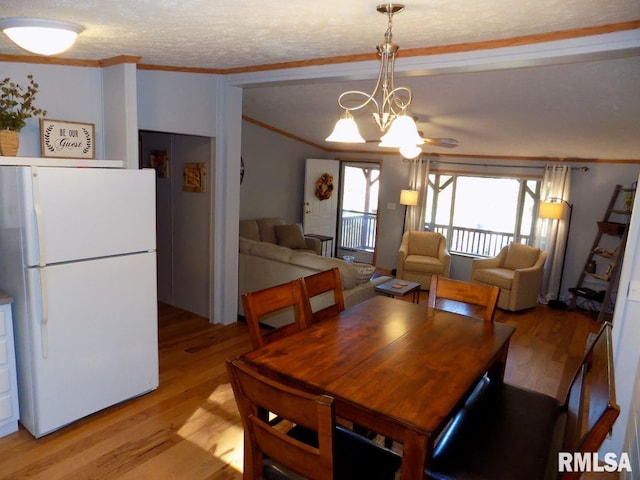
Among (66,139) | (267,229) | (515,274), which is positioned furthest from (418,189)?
(66,139)

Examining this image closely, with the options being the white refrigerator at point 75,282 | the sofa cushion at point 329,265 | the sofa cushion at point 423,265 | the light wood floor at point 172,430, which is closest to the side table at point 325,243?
the sofa cushion at point 423,265

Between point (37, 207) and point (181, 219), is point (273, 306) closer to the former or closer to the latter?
point (37, 207)

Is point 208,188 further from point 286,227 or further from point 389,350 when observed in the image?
point 389,350

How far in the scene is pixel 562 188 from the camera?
6043 millimetres

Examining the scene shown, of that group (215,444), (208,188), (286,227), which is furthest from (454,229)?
(215,444)

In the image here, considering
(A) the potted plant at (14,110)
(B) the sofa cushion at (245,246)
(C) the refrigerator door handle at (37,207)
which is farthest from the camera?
(B) the sofa cushion at (245,246)

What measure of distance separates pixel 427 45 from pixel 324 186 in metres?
4.85

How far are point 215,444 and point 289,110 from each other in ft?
13.8

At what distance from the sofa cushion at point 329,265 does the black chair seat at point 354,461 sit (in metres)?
2.15

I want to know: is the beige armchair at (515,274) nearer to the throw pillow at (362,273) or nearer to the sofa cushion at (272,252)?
the throw pillow at (362,273)

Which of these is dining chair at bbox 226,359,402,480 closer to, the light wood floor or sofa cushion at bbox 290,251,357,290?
the light wood floor

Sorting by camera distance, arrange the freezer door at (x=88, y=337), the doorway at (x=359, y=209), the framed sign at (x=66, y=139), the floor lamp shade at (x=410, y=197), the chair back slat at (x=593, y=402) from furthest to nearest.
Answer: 1. the doorway at (x=359, y=209)
2. the floor lamp shade at (x=410, y=197)
3. the framed sign at (x=66, y=139)
4. the freezer door at (x=88, y=337)
5. the chair back slat at (x=593, y=402)

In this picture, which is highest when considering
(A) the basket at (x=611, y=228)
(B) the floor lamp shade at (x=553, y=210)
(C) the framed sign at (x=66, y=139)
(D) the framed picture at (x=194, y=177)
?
(C) the framed sign at (x=66, y=139)

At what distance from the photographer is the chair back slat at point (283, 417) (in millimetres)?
1304
